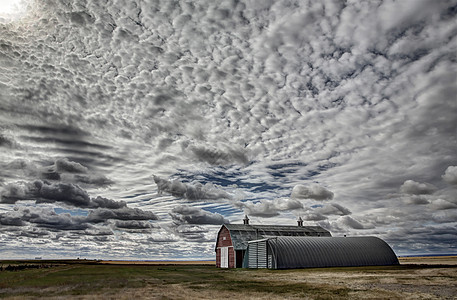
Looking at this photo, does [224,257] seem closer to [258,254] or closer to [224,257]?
[224,257]

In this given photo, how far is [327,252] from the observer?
197 feet

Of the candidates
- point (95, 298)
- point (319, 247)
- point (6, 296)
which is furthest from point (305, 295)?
point (319, 247)

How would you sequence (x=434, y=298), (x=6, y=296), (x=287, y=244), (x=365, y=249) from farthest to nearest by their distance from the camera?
(x=365, y=249), (x=287, y=244), (x=6, y=296), (x=434, y=298)

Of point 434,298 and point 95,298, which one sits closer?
point 434,298

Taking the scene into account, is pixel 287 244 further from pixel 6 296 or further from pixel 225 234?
pixel 6 296

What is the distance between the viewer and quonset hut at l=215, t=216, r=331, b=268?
65.4 metres

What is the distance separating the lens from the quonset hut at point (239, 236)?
6538 cm

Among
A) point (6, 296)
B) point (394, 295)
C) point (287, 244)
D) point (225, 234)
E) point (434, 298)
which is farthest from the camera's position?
point (225, 234)

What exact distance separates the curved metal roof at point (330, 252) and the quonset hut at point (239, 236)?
941 cm

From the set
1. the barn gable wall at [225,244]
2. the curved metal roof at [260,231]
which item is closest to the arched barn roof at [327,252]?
the curved metal roof at [260,231]

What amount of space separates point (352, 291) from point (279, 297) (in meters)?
5.38

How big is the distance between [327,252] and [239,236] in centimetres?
1616

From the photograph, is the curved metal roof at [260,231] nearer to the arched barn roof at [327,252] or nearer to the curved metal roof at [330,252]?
the arched barn roof at [327,252]

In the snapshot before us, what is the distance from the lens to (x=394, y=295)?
20.6 metres
